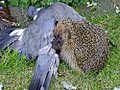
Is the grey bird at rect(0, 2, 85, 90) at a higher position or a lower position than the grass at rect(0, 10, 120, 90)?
higher

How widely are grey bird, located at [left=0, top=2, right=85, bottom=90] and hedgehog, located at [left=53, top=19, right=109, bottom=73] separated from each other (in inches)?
2.9

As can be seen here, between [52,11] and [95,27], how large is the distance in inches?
18.6

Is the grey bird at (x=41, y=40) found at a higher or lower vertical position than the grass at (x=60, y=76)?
higher

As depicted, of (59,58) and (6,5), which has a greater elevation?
(6,5)

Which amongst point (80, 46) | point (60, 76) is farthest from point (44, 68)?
point (80, 46)

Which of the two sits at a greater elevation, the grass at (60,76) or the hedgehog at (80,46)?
the hedgehog at (80,46)

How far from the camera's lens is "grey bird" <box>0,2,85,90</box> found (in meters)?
4.27

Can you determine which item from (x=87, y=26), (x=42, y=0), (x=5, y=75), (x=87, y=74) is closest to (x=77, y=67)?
(x=87, y=74)

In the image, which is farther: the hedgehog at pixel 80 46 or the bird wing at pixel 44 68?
the hedgehog at pixel 80 46

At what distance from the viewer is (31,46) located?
14.7ft

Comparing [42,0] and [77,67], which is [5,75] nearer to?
[77,67]

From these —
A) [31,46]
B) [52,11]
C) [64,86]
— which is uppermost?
[52,11]

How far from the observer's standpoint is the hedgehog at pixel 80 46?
4.34 metres

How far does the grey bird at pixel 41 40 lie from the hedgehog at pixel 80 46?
0.24ft
